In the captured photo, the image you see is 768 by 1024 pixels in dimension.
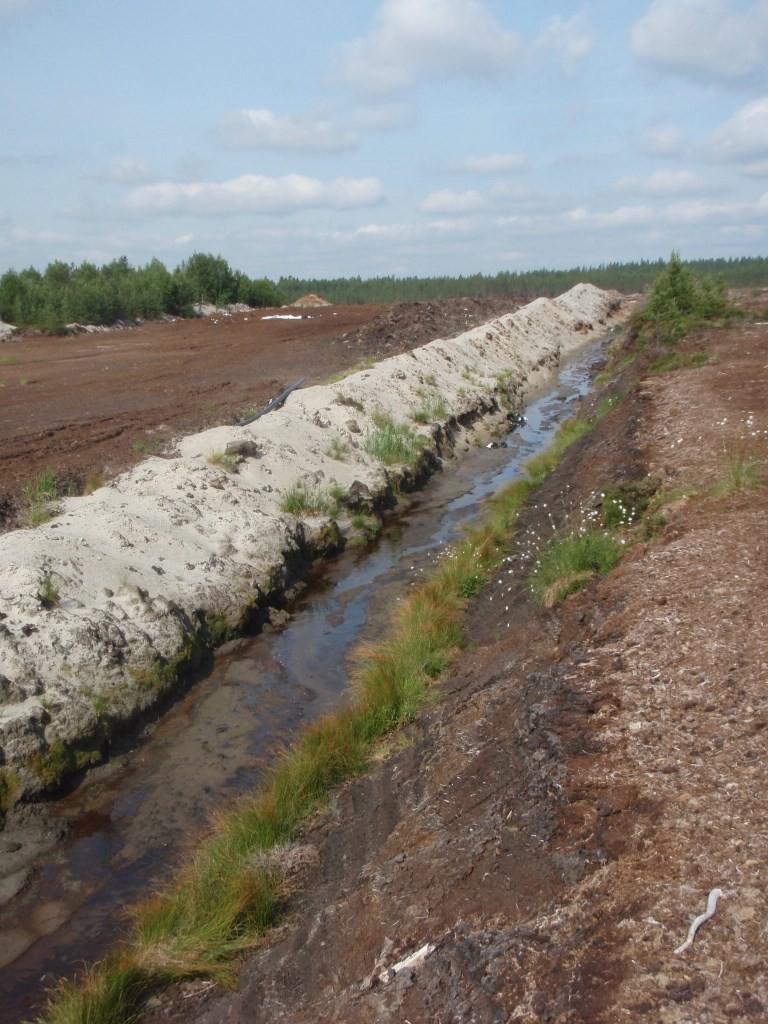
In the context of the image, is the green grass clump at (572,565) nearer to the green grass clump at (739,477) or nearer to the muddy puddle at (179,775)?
the green grass clump at (739,477)

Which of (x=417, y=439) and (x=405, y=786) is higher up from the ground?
(x=417, y=439)

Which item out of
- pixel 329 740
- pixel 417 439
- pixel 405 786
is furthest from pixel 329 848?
pixel 417 439

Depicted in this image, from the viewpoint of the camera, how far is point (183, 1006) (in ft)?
15.7

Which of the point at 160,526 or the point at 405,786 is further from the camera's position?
the point at 160,526

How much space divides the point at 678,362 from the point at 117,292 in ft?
108

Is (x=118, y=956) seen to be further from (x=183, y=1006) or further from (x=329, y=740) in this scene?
(x=329, y=740)

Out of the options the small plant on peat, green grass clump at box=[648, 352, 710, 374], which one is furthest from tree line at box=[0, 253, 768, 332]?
the small plant on peat

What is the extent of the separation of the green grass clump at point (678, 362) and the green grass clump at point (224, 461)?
10229 mm

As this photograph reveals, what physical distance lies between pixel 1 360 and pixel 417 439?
55.4 ft

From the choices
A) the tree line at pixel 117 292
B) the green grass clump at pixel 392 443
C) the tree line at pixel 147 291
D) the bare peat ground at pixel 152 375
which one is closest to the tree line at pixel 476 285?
the tree line at pixel 147 291

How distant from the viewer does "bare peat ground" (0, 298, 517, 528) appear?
14.5 meters

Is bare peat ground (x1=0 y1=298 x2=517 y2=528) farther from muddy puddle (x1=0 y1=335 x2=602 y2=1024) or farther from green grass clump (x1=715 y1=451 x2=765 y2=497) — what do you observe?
green grass clump (x1=715 y1=451 x2=765 y2=497)

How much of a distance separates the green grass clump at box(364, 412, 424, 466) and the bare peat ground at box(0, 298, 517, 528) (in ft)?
9.20

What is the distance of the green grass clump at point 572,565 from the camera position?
8172 millimetres
